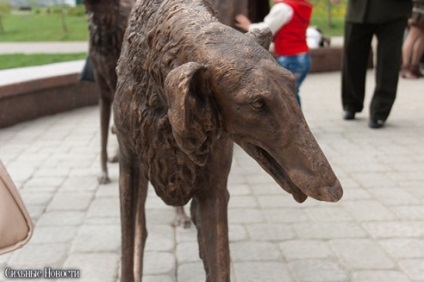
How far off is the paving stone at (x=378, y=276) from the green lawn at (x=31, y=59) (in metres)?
8.00

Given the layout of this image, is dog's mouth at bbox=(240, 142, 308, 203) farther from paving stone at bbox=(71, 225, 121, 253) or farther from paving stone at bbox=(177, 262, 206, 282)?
paving stone at bbox=(71, 225, 121, 253)

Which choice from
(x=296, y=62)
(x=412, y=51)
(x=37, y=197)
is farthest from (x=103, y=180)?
(x=412, y=51)

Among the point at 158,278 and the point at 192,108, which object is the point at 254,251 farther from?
the point at 192,108

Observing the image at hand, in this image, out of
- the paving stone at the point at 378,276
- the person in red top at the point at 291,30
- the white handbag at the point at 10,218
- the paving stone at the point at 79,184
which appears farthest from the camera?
the person in red top at the point at 291,30

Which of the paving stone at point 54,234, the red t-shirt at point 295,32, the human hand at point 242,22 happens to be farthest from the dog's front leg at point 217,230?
the red t-shirt at point 295,32

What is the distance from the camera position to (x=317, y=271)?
3.24m

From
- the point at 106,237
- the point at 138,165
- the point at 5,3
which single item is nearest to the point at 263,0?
the point at 106,237

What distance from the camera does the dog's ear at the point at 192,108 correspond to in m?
1.52

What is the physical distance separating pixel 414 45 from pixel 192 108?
9.86 meters

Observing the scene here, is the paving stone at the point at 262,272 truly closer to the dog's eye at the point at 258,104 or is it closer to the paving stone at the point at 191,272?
the paving stone at the point at 191,272

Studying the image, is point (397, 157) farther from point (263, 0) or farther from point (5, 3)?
point (5, 3)

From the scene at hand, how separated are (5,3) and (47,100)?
1149 centimetres

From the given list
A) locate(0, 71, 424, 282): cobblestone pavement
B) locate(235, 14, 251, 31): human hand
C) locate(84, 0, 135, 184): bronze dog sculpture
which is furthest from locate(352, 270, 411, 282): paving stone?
locate(84, 0, 135, 184): bronze dog sculpture

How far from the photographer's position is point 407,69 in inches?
424
